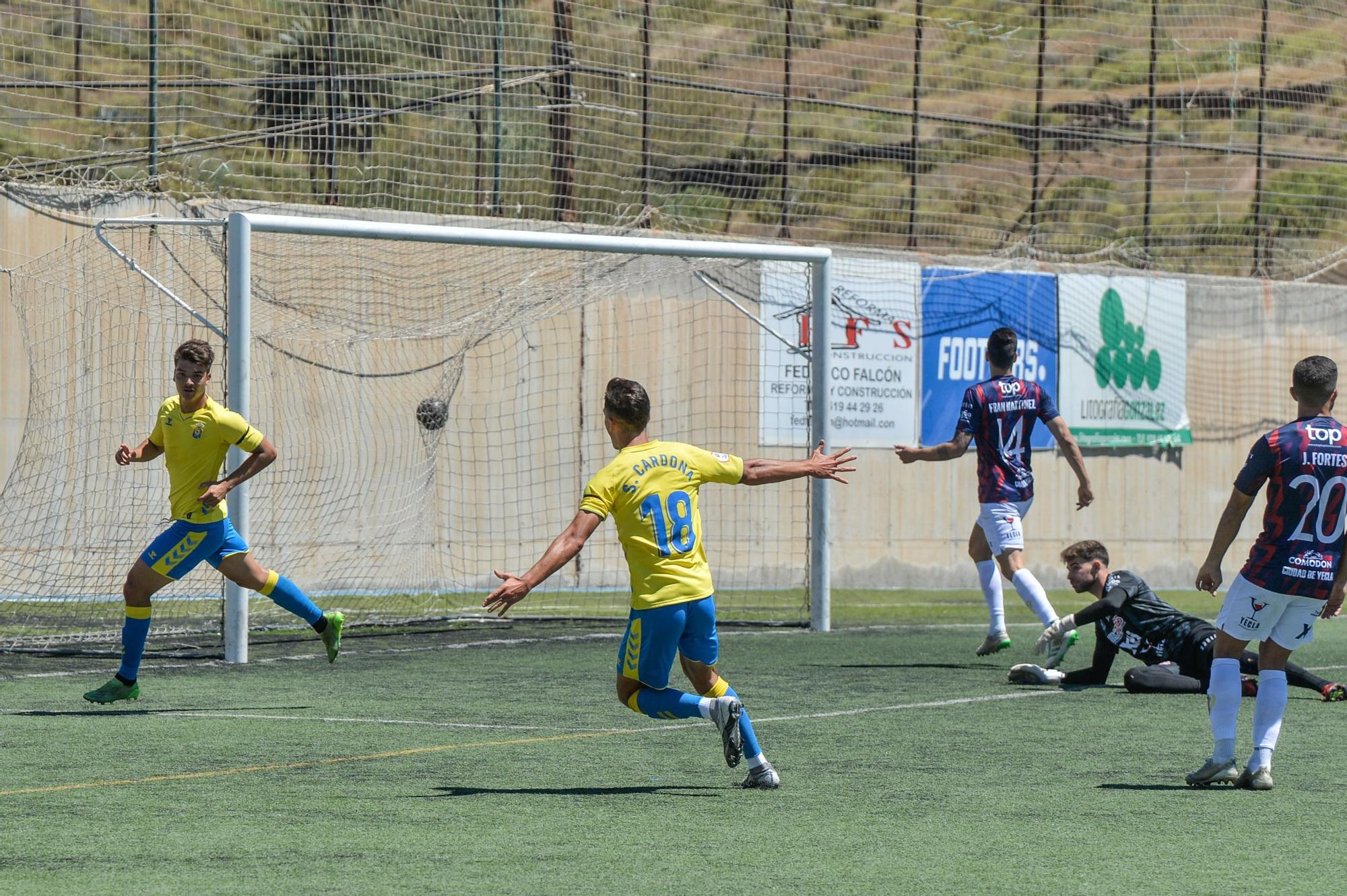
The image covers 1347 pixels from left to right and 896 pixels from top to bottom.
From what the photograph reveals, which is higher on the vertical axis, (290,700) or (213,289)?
(213,289)

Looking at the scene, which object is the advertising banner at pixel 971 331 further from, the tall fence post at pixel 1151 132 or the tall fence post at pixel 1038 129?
the tall fence post at pixel 1151 132

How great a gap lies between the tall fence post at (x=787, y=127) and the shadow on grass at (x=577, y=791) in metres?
13.8

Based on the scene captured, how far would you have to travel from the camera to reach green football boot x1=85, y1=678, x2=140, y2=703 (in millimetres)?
9734

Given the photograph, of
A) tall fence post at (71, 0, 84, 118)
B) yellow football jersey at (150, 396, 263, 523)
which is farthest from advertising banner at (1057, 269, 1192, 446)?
yellow football jersey at (150, 396, 263, 523)

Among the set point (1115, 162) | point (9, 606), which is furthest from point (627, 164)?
point (1115, 162)

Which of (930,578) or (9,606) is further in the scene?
(930,578)

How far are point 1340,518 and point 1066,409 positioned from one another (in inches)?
547

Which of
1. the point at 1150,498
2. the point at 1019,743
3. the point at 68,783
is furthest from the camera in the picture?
the point at 1150,498

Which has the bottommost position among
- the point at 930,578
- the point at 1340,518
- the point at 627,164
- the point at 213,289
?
the point at 930,578

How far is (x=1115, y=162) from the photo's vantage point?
113 feet

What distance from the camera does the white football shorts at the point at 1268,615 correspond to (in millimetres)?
7387

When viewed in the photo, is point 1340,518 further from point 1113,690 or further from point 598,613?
point 598,613

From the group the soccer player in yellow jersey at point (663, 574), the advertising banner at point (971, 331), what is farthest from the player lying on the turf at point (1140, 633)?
the advertising banner at point (971, 331)

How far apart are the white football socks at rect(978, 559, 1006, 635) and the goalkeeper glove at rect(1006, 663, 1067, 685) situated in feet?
3.14
